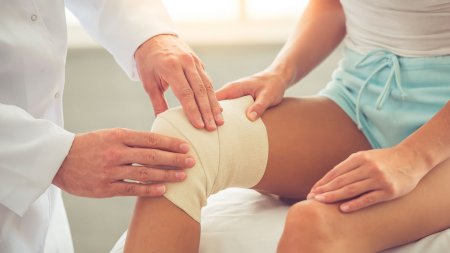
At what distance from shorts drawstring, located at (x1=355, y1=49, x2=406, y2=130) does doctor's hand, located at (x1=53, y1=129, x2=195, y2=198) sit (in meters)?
0.41

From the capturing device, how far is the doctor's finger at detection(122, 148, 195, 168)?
1.03 meters

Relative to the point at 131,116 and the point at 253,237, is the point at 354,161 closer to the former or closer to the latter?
the point at 253,237

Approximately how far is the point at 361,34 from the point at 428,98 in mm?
220

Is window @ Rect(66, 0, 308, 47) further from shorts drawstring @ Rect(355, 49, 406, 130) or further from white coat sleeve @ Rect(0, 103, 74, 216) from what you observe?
white coat sleeve @ Rect(0, 103, 74, 216)

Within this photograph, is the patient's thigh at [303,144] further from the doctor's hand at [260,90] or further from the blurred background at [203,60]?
the blurred background at [203,60]

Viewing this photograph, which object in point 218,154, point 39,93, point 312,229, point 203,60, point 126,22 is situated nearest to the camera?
point 312,229

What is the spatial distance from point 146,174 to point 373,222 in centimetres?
38

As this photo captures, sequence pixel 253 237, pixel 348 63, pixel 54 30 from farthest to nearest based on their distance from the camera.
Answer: pixel 348 63, pixel 54 30, pixel 253 237

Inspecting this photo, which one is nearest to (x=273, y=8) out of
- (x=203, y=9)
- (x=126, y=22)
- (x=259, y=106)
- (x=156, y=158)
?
(x=203, y=9)

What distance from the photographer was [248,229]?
1144mm

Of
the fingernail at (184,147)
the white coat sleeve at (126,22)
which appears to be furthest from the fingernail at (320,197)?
the white coat sleeve at (126,22)

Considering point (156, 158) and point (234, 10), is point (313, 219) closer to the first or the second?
point (156, 158)

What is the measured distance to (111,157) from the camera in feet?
3.42

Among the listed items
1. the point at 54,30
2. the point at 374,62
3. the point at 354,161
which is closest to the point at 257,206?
the point at 354,161
